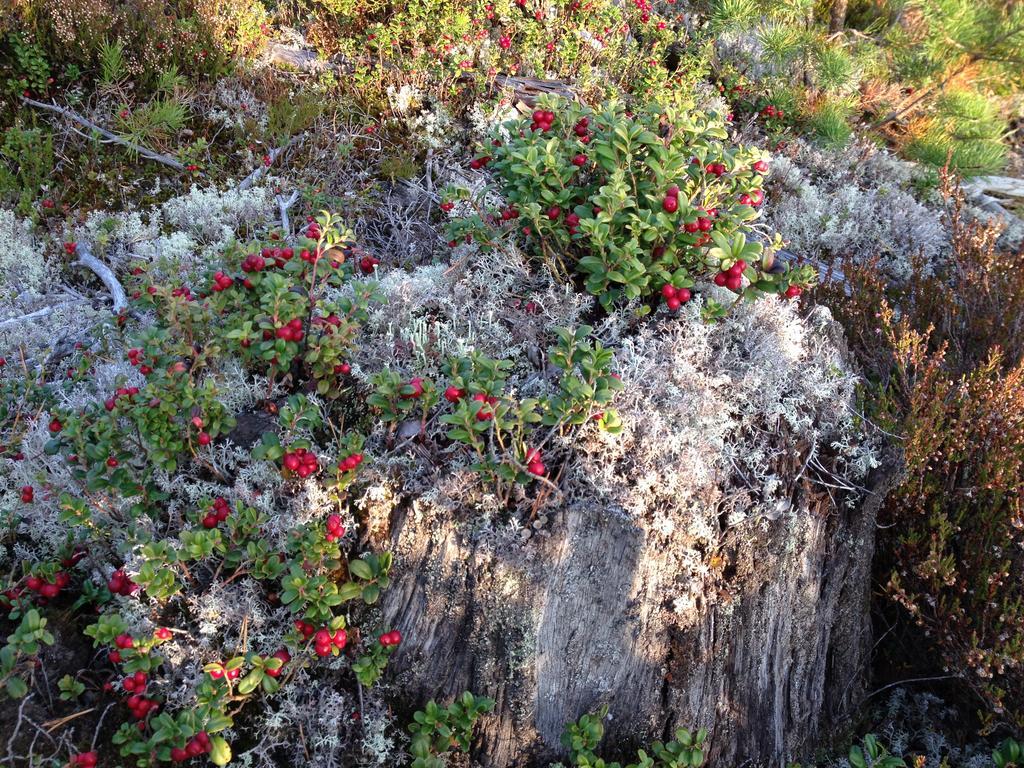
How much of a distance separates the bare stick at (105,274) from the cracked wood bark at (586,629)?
2394mm

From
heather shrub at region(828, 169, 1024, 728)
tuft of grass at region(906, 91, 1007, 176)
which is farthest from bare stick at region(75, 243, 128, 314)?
tuft of grass at region(906, 91, 1007, 176)

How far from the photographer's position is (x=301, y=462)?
107 inches

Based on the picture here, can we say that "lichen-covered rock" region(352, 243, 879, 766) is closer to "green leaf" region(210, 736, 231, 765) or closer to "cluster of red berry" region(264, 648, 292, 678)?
"cluster of red berry" region(264, 648, 292, 678)

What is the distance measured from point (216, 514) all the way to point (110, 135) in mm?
3885

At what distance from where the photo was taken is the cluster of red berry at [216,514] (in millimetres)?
2713

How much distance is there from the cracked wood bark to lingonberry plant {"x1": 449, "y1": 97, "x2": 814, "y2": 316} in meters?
1.05

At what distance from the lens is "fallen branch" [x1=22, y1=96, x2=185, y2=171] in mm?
5242

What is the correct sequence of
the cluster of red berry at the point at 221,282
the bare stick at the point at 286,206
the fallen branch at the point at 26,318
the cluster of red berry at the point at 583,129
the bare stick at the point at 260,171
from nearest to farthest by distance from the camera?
the cluster of red berry at the point at 221,282, the cluster of red berry at the point at 583,129, the fallen branch at the point at 26,318, the bare stick at the point at 286,206, the bare stick at the point at 260,171

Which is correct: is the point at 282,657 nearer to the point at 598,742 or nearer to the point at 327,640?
the point at 327,640

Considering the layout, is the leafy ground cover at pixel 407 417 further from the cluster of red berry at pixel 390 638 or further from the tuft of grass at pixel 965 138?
the tuft of grass at pixel 965 138

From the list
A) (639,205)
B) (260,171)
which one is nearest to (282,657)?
(639,205)

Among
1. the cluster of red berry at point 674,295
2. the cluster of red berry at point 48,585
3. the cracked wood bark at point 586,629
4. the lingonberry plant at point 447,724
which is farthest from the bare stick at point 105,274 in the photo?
the cluster of red berry at point 674,295

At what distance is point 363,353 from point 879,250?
4.64 m

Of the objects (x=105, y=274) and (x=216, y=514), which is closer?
(x=216, y=514)
